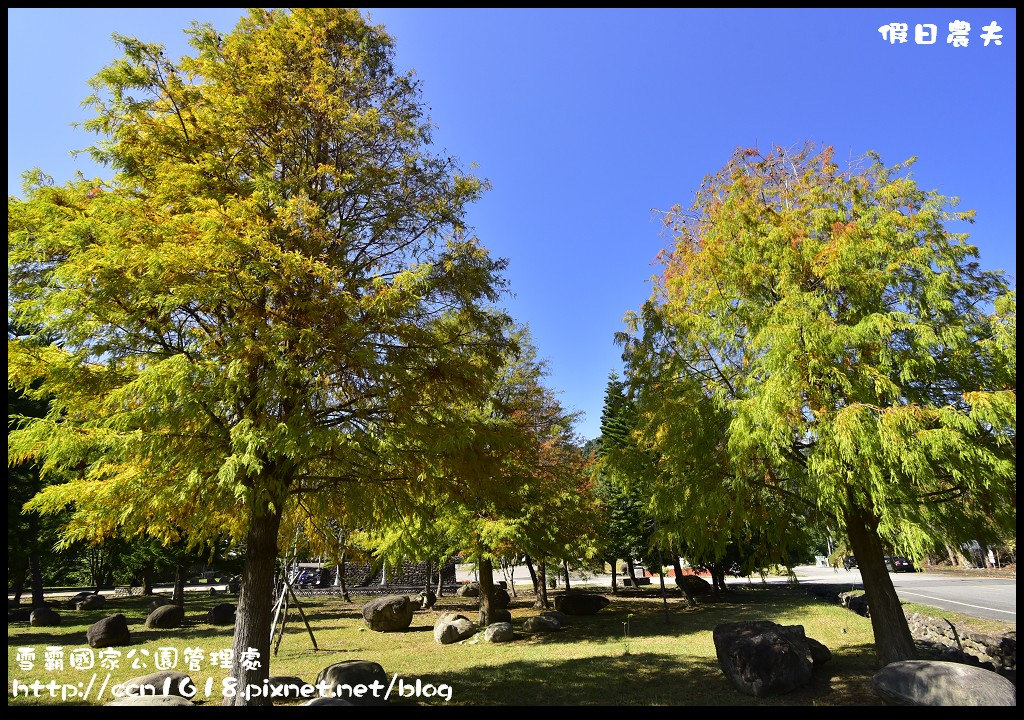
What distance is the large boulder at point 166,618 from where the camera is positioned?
18062 mm

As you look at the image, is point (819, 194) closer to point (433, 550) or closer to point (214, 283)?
point (214, 283)

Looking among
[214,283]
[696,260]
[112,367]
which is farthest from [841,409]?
[112,367]

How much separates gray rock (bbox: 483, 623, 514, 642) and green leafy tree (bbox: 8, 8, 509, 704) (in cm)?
835

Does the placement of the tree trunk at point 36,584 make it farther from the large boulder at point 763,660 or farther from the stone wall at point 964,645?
the stone wall at point 964,645

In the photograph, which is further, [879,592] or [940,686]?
[879,592]

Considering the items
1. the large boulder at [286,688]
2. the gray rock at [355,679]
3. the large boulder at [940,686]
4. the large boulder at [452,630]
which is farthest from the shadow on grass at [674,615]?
the large boulder at [940,686]

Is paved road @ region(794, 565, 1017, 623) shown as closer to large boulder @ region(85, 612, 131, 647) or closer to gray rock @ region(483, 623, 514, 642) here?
gray rock @ region(483, 623, 514, 642)

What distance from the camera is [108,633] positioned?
1380 cm

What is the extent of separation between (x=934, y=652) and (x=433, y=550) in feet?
38.3

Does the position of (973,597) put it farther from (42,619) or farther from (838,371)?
(42,619)

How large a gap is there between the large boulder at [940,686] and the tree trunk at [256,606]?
806 centimetres

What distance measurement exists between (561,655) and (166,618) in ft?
48.0

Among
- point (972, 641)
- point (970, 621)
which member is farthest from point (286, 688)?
point (970, 621)

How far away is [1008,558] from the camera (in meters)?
37.1
